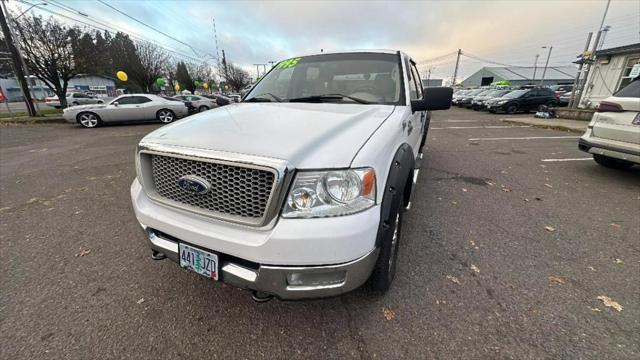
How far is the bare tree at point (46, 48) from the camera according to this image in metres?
16.5

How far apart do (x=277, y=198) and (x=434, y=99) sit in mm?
1942

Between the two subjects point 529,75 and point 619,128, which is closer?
point 619,128

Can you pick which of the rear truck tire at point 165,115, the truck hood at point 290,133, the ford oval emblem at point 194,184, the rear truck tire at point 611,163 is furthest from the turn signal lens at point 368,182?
the rear truck tire at point 165,115

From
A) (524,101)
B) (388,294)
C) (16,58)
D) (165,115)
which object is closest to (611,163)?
(388,294)

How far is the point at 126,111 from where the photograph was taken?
1227cm

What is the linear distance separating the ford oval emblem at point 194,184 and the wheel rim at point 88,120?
555 inches

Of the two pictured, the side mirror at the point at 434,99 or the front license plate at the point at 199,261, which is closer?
the front license plate at the point at 199,261

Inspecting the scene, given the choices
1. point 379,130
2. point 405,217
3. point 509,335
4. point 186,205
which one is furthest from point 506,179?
point 186,205

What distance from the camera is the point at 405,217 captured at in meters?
3.30

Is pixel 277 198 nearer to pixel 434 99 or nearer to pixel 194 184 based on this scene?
pixel 194 184

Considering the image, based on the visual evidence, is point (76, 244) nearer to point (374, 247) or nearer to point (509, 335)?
point (374, 247)

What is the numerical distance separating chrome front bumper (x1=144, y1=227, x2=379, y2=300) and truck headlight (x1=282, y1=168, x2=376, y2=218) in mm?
271

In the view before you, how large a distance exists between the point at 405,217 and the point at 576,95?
2102 centimetres

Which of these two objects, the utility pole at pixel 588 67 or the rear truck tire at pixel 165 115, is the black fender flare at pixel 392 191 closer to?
the rear truck tire at pixel 165 115
